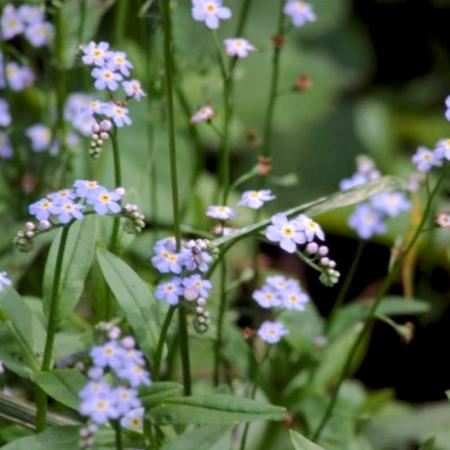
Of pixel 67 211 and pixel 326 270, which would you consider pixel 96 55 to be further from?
pixel 326 270

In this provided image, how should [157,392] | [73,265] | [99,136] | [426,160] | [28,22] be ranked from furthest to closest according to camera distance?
[28,22] < [426,160] < [73,265] < [99,136] < [157,392]

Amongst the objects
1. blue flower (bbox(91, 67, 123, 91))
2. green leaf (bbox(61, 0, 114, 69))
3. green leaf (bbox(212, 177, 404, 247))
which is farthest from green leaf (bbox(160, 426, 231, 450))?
green leaf (bbox(61, 0, 114, 69))

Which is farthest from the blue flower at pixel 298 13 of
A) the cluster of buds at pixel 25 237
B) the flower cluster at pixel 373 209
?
the cluster of buds at pixel 25 237

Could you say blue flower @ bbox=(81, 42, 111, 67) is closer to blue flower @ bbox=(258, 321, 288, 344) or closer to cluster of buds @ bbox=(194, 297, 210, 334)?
cluster of buds @ bbox=(194, 297, 210, 334)

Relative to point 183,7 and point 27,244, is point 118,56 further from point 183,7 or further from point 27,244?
point 183,7

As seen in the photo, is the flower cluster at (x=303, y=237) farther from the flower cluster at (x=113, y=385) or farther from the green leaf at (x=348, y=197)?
the flower cluster at (x=113, y=385)

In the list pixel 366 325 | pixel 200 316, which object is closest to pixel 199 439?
pixel 200 316
